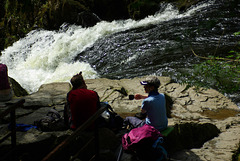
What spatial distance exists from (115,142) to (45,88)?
12.1ft

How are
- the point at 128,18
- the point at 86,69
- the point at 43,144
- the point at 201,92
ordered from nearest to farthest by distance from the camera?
the point at 43,144, the point at 201,92, the point at 86,69, the point at 128,18

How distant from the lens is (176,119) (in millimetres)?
4992

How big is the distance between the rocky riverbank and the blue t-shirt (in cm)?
38

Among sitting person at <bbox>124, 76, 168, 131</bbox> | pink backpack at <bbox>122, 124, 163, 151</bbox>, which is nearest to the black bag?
sitting person at <bbox>124, 76, 168, 131</bbox>

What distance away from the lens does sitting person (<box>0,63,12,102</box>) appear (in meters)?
4.47

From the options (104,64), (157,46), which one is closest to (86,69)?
(104,64)

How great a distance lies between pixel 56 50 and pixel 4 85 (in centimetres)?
Result: 719

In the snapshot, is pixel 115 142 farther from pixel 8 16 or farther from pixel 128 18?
pixel 8 16

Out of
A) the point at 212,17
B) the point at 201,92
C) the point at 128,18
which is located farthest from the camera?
the point at 128,18

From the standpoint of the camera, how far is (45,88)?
6.72 m

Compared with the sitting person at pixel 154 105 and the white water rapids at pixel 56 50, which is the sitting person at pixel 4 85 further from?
the white water rapids at pixel 56 50

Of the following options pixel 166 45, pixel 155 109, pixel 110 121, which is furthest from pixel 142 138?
pixel 166 45

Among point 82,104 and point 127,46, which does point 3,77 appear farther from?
point 127,46

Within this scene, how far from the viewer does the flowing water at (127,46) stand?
29.8 feet
